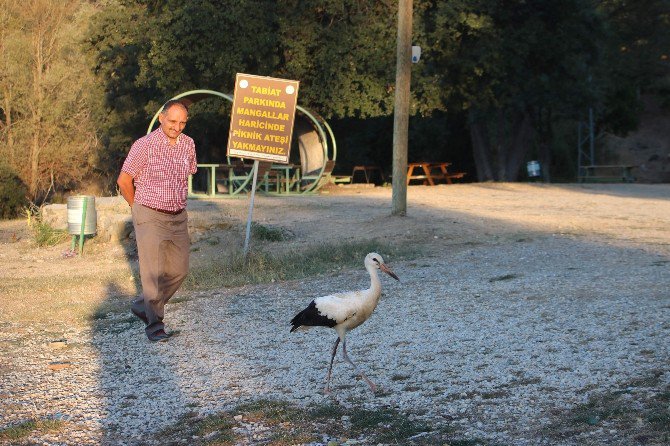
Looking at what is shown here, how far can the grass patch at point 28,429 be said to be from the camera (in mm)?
6109

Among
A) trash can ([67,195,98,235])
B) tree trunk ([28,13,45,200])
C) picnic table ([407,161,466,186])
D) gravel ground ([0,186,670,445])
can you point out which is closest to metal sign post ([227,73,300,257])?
gravel ground ([0,186,670,445])

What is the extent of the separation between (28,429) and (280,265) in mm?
7206

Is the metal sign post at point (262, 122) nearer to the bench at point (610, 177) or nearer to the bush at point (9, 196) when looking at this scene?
the bush at point (9, 196)

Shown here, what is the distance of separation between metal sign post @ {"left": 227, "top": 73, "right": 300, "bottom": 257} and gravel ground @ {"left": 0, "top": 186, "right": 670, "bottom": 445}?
2593 mm

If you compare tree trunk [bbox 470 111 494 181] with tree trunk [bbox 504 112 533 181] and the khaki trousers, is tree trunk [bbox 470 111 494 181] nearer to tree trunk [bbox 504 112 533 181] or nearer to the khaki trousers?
tree trunk [bbox 504 112 533 181]

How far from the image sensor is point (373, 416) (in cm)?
617

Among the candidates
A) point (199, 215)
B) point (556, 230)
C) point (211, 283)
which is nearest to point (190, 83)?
point (199, 215)

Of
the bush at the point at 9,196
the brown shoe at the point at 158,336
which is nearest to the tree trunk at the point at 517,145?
the bush at the point at 9,196

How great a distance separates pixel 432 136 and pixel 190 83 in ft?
40.9

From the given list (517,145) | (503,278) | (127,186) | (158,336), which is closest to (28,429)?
(158,336)

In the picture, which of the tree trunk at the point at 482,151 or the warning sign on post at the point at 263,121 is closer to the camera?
the warning sign on post at the point at 263,121

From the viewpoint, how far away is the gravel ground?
20.9 ft

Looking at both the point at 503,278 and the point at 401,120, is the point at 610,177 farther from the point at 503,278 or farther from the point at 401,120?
the point at 503,278

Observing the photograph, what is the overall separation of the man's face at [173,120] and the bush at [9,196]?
19.4 metres
